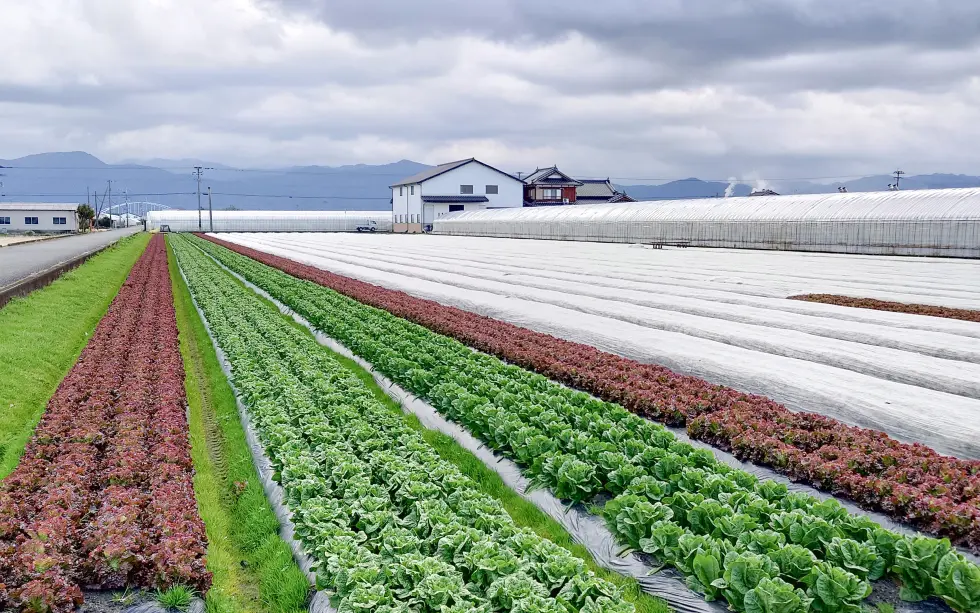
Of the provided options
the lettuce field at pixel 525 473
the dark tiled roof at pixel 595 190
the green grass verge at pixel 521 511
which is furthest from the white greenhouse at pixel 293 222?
the green grass verge at pixel 521 511

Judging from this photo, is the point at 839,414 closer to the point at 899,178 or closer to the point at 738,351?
the point at 738,351

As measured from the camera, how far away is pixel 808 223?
130ft

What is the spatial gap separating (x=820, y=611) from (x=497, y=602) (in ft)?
6.70

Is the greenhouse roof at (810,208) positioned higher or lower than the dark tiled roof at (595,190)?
lower

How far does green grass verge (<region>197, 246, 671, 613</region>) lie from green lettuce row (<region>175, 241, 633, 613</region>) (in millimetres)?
480

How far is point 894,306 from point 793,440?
417 inches

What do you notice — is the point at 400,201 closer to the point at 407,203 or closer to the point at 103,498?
the point at 407,203

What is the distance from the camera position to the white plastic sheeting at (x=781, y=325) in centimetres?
886

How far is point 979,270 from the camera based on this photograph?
25828mm

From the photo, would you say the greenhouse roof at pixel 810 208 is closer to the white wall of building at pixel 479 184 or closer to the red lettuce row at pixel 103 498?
the white wall of building at pixel 479 184

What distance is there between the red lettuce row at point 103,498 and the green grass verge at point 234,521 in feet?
1.17

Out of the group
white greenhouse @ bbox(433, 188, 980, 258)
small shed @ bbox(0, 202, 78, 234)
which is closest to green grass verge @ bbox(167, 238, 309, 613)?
white greenhouse @ bbox(433, 188, 980, 258)

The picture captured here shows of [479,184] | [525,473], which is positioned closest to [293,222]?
[479,184]

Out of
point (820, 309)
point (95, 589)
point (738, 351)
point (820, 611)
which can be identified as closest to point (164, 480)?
point (95, 589)
